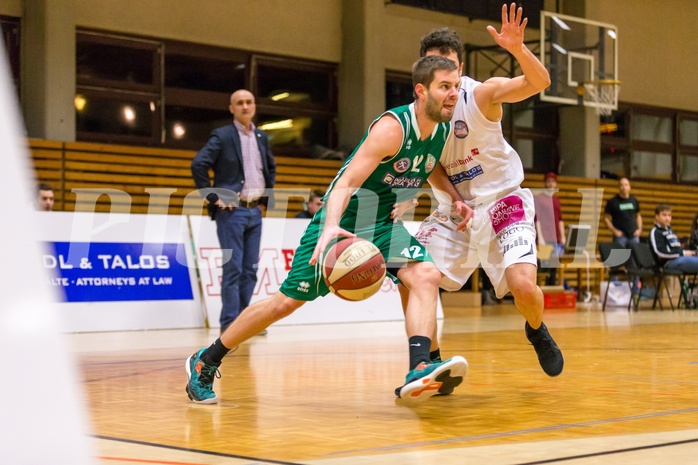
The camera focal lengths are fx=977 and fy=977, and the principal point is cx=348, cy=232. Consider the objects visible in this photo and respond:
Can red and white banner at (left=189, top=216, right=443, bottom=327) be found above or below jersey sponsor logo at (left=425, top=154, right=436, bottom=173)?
below

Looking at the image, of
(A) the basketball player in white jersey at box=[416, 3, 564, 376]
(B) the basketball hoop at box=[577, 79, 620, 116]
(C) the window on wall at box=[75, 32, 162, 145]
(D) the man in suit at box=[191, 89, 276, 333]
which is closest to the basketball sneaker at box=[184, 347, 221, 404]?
(A) the basketball player in white jersey at box=[416, 3, 564, 376]

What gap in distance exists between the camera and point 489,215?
17.7 ft

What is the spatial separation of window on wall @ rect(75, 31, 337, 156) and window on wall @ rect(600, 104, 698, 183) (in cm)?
749

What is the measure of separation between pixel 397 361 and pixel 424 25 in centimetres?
1320

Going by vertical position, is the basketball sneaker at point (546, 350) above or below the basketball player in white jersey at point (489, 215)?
below

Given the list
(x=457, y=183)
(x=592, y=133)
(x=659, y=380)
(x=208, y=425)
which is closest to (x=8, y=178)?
(x=208, y=425)

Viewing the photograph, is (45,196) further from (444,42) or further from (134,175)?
(444,42)

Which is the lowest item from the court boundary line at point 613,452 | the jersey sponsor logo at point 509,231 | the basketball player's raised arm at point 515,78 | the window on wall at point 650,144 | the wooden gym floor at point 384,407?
the wooden gym floor at point 384,407

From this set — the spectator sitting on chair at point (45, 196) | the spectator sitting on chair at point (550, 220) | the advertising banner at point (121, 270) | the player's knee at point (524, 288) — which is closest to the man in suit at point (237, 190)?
the advertising banner at point (121, 270)

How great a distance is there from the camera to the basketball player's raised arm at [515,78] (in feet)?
16.2

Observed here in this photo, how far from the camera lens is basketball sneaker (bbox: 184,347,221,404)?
4805 mm

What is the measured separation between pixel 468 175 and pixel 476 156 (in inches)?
4.8

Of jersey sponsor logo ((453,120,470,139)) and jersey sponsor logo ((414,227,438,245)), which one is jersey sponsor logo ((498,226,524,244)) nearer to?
jersey sponsor logo ((414,227,438,245))

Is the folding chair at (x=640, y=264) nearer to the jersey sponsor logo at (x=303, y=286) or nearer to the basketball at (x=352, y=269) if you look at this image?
the jersey sponsor logo at (x=303, y=286)
